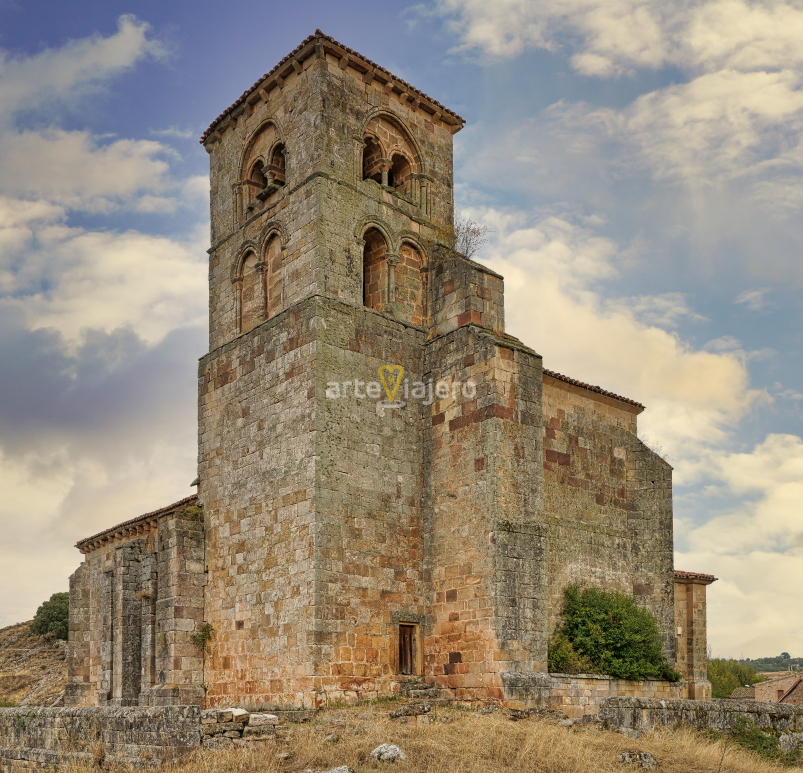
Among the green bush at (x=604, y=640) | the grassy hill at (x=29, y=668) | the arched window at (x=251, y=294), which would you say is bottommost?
the grassy hill at (x=29, y=668)

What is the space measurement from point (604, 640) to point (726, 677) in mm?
44456

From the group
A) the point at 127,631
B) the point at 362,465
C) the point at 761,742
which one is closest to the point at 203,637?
the point at 127,631

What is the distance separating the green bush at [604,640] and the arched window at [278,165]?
37.1 feet

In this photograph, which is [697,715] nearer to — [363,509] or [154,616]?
[363,509]

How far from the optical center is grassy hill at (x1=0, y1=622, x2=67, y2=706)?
30.7m

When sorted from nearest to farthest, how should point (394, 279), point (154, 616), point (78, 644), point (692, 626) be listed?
point (154, 616)
point (394, 279)
point (692, 626)
point (78, 644)

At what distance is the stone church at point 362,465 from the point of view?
17.7m

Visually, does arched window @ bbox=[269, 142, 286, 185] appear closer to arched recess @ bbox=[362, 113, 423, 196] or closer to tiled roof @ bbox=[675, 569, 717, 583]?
arched recess @ bbox=[362, 113, 423, 196]

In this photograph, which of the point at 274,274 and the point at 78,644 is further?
the point at 78,644

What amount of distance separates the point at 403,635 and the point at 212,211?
11.6 m

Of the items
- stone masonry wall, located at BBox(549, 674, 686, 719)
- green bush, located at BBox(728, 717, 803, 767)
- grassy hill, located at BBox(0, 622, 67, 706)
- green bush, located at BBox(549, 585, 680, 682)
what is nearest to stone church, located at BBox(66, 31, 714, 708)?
stone masonry wall, located at BBox(549, 674, 686, 719)

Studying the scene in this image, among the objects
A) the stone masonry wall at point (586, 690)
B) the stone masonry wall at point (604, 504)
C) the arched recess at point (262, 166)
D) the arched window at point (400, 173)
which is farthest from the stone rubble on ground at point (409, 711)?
the arched window at point (400, 173)

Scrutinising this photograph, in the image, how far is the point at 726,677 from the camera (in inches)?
2319

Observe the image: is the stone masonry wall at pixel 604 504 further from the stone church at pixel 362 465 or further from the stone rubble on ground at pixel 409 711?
the stone rubble on ground at pixel 409 711
